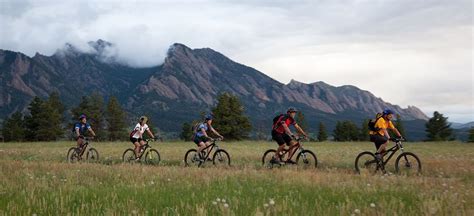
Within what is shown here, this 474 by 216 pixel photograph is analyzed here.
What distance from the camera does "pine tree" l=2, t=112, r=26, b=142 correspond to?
8700cm

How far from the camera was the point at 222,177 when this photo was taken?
1190 centimetres

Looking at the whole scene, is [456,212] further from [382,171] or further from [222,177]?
[382,171]

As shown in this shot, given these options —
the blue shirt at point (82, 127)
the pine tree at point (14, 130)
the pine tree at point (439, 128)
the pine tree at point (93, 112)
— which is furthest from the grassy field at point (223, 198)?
the pine tree at point (439, 128)

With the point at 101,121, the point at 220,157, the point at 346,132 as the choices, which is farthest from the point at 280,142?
the point at 346,132

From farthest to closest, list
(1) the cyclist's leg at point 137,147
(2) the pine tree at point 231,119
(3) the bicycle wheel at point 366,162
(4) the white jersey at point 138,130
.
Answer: (2) the pine tree at point 231,119
(1) the cyclist's leg at point 137,147
(4) the white jersey at point 138,130
(3) the bicycle wheel at point 366,162

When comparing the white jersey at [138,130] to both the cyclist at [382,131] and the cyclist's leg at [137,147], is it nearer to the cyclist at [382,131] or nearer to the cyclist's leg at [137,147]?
the cyclist's leg at [137,147]

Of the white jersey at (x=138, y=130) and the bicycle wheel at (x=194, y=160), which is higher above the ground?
the white jersey at (x=138, y=130)

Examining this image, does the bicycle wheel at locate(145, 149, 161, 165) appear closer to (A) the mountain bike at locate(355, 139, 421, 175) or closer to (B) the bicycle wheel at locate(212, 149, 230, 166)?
(B) the bicycle wheel at locate(212, 149, 230, 166)

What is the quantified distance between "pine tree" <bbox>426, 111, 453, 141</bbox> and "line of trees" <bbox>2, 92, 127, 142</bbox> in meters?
65.8

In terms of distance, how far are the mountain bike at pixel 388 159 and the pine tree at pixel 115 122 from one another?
262 ft

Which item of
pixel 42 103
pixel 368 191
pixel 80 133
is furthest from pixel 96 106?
pixel 368 191

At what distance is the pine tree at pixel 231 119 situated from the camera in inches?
2849

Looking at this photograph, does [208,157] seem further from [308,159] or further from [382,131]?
[382,131]

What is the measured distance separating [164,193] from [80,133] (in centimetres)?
1653
